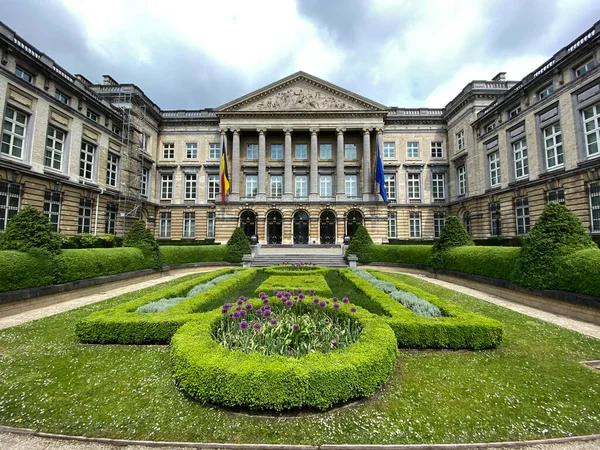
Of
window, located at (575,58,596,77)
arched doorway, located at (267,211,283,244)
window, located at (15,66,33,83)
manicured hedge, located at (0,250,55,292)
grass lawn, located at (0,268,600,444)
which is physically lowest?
grass lawn, located at (0,268,600,444)

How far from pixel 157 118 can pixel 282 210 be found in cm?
1874

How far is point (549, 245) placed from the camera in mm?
8828

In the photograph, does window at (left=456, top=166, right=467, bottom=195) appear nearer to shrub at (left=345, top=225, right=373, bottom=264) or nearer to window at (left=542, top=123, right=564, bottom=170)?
window at (left=542, top=123, right=564, bottom=170)

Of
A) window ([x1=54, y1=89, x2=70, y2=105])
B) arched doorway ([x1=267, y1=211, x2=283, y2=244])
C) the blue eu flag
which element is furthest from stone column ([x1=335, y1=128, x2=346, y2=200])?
window ([x1=54, y1=89, x2=70, y2=105])

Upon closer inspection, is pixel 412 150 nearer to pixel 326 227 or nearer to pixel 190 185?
pixel 326 227

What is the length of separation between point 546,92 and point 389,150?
1507 centimetres

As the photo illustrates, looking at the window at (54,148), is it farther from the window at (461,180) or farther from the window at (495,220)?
the window at (461,180)

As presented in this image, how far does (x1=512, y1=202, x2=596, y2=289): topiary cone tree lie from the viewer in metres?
8.56

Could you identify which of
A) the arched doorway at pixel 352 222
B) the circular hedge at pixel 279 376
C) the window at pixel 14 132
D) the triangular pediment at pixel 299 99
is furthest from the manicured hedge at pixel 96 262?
the triangular pediment at pixel 299 99

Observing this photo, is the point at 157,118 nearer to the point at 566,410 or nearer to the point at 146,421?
the point at 146,421

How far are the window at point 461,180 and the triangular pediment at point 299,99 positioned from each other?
12.2 metres

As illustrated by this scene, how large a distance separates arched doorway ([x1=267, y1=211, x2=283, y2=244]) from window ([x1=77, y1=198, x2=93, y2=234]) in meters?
15.9

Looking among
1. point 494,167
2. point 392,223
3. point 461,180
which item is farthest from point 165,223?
point 494,167

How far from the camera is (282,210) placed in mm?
29406
